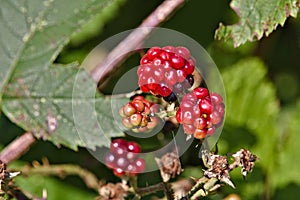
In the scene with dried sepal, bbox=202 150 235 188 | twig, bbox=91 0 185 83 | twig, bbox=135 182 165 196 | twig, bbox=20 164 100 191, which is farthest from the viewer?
twig, bbox=20 164 100 191

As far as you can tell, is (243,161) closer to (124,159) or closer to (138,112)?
(138,112)

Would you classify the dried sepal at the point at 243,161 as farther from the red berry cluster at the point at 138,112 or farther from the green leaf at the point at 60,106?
the green leaf at the point at 60,106

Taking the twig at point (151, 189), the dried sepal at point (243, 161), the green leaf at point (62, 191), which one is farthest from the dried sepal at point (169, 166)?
the green leaf at point (62, 191)

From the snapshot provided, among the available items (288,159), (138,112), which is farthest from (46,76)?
(288,159)

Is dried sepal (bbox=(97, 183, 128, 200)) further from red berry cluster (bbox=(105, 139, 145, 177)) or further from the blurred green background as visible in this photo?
the blurred green background

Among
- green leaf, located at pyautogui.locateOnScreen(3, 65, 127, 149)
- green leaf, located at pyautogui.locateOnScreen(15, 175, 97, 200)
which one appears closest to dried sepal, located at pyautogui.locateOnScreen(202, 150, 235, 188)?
green leaf, located at pyautogui.locateOnScreen(3, 65, 127, 149)

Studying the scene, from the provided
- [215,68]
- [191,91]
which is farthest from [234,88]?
[191,91]
